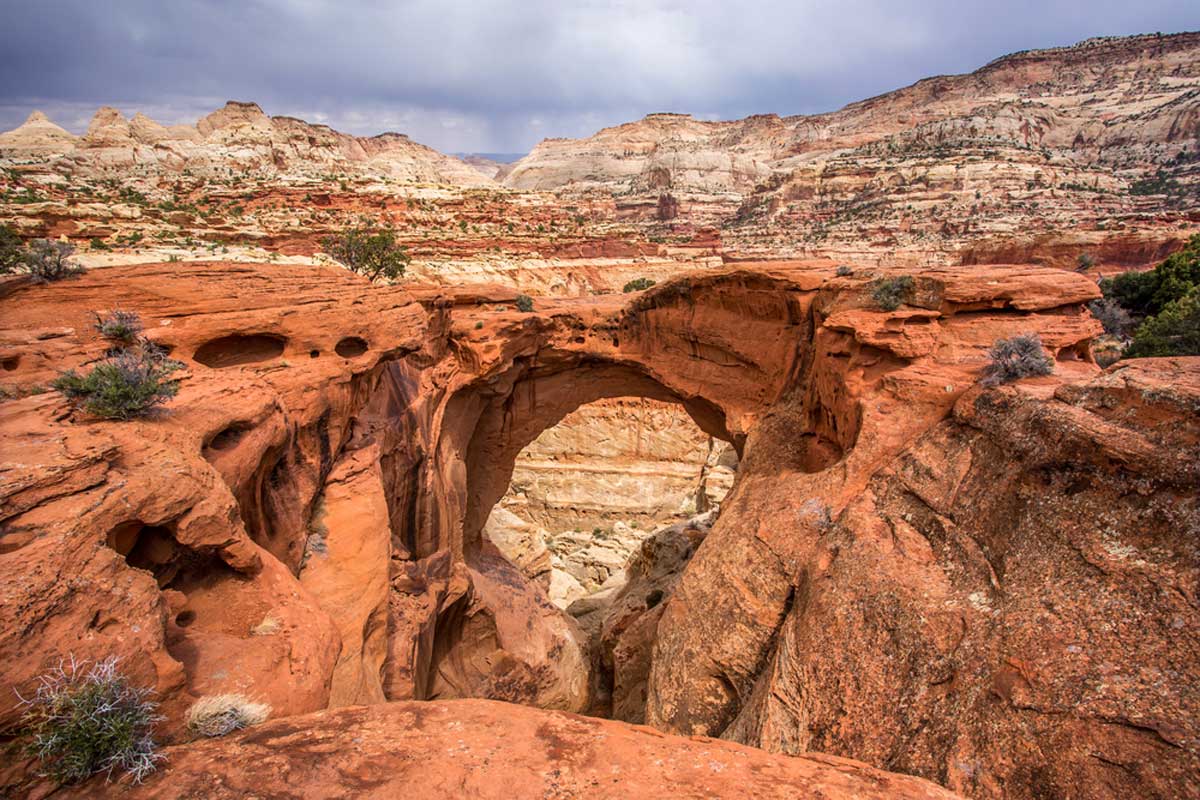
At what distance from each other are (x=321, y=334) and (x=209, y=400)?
3.01 m

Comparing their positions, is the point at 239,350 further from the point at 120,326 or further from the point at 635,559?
A: the point at 635,559

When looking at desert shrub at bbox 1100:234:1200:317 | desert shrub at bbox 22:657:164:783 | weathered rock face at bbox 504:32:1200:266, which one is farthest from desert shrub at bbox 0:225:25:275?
weathered rock face at bbox 504:32:1200:266

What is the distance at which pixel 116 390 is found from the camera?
16.4 ft

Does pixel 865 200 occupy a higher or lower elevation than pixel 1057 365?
higher

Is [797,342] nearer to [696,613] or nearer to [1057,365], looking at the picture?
[1057,365]

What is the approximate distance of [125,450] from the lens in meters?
4.55

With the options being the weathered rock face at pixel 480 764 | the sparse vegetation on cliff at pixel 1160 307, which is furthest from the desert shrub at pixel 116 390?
the sparse vegetation on cliff at pixel 1160 307

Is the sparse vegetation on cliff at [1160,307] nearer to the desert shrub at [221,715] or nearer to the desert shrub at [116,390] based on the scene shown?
the desert shrub at [221,715]

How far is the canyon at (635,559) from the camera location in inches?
138

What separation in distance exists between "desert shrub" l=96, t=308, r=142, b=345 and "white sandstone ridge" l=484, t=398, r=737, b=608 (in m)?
18.9

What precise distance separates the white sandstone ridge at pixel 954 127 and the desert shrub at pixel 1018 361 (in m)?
80.4

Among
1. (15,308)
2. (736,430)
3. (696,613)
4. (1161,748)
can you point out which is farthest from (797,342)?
(15,308)

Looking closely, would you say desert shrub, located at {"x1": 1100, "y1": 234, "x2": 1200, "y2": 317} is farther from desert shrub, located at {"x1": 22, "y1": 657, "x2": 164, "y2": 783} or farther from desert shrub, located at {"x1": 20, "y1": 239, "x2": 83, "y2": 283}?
desert shrub, located at {"x1": 20, "y1": 239, "x2": 83, "y2": 283}

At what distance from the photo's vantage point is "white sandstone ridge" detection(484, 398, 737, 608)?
26031mm
